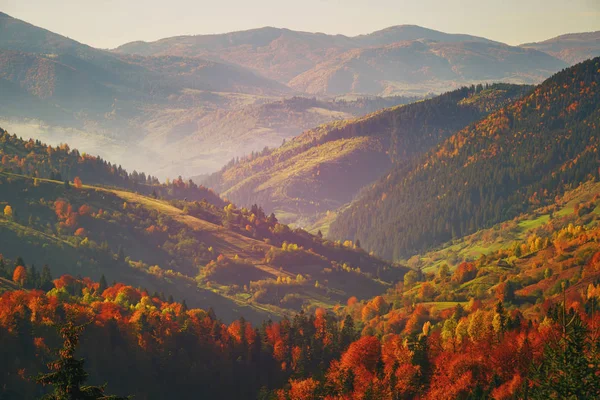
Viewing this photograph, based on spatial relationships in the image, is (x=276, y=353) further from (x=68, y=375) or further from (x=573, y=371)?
(x=68, y=375)

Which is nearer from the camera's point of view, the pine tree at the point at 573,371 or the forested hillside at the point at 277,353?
the pine tree at the point at 573,371

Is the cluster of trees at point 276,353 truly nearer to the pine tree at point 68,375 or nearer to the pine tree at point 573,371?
the pine tree at point 573,371

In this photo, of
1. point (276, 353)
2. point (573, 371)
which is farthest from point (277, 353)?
point (573, 371)

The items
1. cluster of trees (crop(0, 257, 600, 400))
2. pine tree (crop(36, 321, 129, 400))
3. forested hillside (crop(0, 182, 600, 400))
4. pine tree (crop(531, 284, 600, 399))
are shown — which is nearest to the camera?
pine tree (crop(36, 321, 129, 400))

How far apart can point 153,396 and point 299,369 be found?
1426 inches

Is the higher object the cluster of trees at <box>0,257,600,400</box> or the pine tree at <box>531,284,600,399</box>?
the pine tree at <box>531,284,600,399</box>

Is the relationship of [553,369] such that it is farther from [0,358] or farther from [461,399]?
[0,358]

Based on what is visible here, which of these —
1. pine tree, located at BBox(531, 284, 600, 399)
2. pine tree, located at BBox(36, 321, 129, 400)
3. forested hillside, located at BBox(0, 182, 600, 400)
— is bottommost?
forested hillside, located at BBox(0, 182, 600, 400)

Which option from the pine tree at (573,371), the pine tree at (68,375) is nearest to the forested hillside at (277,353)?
the pine tree at (573,371)

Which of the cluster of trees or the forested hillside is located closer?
the cluster of trees

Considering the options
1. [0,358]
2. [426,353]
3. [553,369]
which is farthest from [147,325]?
[553,369]

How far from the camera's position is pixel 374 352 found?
523ft

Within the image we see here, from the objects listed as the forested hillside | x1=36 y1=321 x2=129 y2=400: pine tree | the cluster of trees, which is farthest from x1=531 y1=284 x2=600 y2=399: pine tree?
x1=36 y1=321 x2=129 y2=400: pine tree

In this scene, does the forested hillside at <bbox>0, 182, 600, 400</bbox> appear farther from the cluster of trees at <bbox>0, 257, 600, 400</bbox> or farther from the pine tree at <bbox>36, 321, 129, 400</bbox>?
the pine tree at <bbox>36, 321, 129, 400</bbox>
